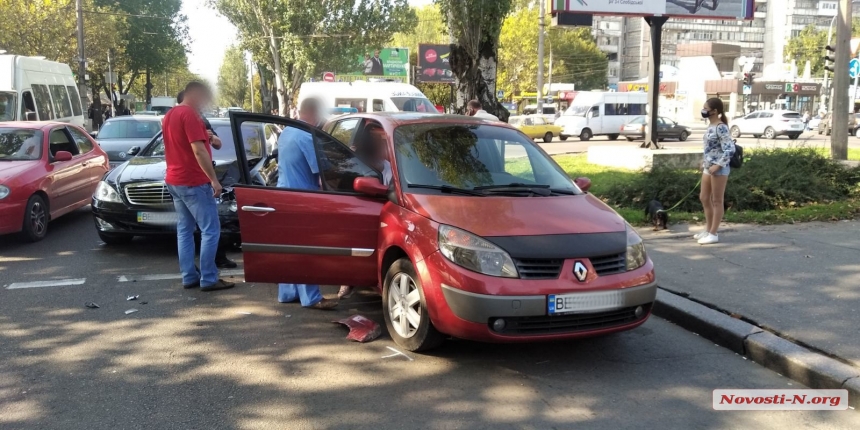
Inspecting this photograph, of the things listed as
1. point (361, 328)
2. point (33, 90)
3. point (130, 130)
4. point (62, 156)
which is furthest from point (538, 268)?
point (33, 90)

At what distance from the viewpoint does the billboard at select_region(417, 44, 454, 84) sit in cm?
4788

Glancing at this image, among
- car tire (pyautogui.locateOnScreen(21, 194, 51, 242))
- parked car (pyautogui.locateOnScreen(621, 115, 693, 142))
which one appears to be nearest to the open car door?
car tire (pyautogui.locateOnScreen(21, 194, 51, 242))

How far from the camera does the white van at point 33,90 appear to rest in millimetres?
14875

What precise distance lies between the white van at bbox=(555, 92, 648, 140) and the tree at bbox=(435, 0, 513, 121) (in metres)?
24.6

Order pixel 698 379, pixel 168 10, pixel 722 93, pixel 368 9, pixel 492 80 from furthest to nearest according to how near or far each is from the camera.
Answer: pixel 722 93
pixel 168 10
pixel 368 9
pixel 492 80
pixel 698 379

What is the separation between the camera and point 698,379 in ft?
14.3

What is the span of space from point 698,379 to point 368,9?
38.3 metres

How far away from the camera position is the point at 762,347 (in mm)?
4613

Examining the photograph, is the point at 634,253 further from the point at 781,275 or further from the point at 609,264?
the point at 781,275

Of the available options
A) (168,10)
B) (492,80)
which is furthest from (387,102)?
(168,10)

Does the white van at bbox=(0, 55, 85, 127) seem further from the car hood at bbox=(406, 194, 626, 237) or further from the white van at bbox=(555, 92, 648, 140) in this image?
the white van at bbox=(555, 92, 648, 140)

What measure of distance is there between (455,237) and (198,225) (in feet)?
9.87

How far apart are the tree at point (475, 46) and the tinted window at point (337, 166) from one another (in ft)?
20.5

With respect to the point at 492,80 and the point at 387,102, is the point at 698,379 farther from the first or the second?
the point at 387,102
